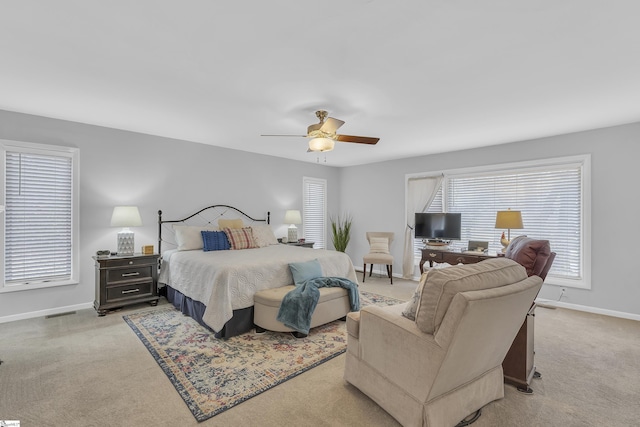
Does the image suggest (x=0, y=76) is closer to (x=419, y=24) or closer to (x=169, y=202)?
(x=169, y=202)

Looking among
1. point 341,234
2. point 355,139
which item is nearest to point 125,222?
point 355,139

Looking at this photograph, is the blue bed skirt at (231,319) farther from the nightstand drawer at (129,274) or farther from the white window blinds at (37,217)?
the white window blinds at (37,217)

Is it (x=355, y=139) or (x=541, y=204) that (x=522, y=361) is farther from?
(x=541, y=204)

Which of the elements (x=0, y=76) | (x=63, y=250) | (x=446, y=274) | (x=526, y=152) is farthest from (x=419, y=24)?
(x=63, y=250)

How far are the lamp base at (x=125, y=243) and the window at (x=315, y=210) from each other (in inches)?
141

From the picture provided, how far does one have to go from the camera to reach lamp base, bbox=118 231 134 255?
4.19m

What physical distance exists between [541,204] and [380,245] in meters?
2.88

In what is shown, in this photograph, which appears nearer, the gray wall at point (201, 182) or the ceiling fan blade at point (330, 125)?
the ceiling fan blade at point (330, 125)

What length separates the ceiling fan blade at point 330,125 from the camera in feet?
10.3

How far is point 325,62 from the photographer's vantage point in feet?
7.96

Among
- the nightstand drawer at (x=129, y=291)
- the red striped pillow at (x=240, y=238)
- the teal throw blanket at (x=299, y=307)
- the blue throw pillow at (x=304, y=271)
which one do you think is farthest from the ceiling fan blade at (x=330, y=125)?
the nightstand drawer at (x=129, y=291)

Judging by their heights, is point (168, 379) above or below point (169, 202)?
below

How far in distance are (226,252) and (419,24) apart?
3.65 metres

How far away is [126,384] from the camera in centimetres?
239
